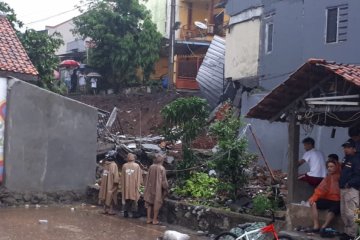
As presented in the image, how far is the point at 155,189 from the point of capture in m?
14.9

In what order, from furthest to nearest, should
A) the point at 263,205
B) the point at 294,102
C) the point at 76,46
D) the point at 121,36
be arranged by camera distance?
1. the point at 76,46
2. the point at 121,36
3. the point at 263,205
4. the point at 294,102

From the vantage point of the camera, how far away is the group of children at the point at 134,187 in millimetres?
14867

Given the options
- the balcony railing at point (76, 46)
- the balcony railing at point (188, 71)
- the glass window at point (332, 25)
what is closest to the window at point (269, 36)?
the glass window at point (332, 25)

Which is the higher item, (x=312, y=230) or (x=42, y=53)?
(x=42, y=53)

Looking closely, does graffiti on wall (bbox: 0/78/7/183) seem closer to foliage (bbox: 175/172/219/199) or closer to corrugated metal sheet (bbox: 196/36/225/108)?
foliage (bbox: 175/172/219/199)

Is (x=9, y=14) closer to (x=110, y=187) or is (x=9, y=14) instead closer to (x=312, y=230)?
(x=110, y=187)

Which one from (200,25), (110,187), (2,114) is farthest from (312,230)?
(200,25)

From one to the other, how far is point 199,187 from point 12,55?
6675 millimetres

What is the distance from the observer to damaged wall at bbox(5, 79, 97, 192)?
55.4 feet

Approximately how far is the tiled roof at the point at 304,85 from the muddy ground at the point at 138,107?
625 inches

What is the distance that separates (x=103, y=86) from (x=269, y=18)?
59.9ft

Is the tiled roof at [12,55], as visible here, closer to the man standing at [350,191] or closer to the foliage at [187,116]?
the foliage at [187,116]

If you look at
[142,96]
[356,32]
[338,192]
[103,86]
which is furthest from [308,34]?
[103,86]

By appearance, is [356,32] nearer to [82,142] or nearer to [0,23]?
[82,142]
